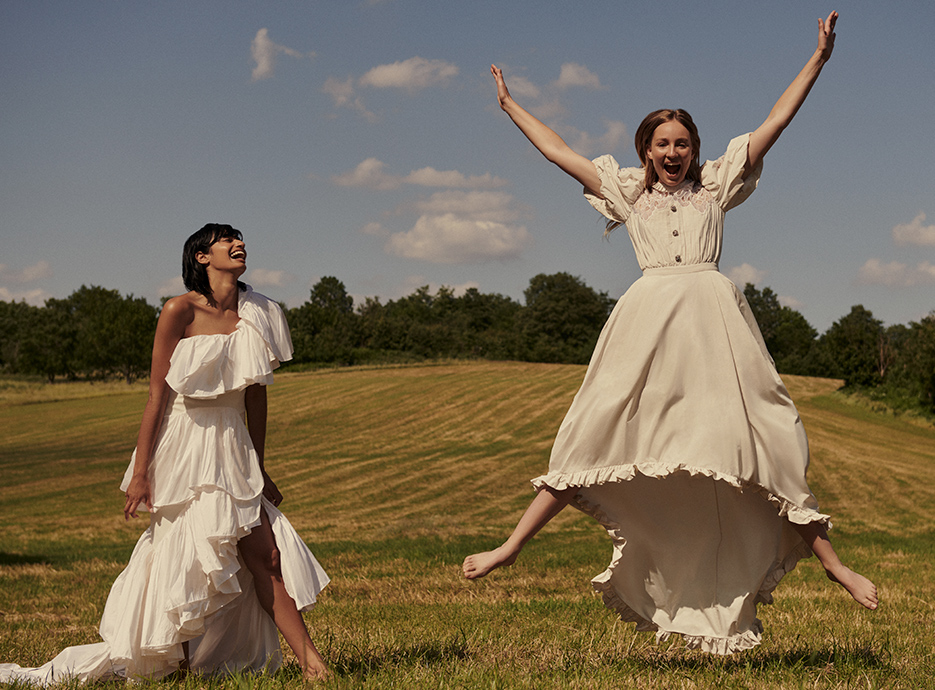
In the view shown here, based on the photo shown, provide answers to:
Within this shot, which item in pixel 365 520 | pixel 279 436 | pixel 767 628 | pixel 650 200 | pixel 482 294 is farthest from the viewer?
pixel 482 294

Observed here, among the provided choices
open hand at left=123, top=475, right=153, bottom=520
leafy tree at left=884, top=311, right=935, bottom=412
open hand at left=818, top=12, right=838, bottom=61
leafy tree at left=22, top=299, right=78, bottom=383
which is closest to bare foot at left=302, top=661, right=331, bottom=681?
open hand at left=123, top=475, right=153, bottom=520

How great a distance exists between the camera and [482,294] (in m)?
119

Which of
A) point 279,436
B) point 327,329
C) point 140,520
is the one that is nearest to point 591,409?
point 140,520

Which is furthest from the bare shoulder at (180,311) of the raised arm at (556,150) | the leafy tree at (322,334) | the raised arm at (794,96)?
the leafy tree at (322,334)

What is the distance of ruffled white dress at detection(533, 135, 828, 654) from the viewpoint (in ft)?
12.0

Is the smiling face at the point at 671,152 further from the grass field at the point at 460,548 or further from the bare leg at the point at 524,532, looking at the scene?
the grass field at the point at 460,548

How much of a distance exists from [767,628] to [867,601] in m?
2.06

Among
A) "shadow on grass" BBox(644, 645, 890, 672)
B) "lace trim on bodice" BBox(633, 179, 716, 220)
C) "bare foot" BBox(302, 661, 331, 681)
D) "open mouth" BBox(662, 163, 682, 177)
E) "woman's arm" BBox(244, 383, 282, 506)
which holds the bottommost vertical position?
"shadow on grass" BBox(644, 645, 890, 672)

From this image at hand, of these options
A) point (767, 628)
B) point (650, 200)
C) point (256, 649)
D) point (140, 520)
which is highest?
point (650, 200)

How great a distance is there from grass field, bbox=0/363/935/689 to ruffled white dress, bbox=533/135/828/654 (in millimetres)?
375

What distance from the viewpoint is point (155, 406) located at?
3928mm

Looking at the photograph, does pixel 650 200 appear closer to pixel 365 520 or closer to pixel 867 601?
pixel 867 601

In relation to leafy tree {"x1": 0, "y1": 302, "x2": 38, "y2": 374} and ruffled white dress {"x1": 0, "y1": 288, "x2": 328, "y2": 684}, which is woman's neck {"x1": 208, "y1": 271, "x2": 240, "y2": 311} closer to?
ruffled white dress {"x1": 0, "y1": 288, "x2": 328, "y2": 684}

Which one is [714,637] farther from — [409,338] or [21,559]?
[409,338]
